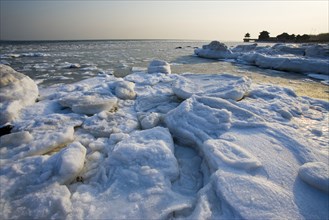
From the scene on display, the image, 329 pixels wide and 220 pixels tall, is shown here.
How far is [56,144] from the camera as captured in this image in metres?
3.01

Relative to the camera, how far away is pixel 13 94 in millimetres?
4320

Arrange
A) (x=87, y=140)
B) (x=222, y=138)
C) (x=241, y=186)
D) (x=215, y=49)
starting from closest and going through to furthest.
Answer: (x=241, y=186) < (x=222, y=138) < (x=87, y=140) < (x=215, y=49)

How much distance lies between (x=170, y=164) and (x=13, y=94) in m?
3.73

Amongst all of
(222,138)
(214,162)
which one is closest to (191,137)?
(222,138)

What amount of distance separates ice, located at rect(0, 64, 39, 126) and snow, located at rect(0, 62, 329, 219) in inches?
7.8

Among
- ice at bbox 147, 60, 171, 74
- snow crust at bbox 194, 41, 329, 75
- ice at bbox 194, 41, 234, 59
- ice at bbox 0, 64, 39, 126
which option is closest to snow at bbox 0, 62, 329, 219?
ice at bbox 0, 64, 39, 126

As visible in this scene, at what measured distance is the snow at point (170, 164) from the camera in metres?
1.96

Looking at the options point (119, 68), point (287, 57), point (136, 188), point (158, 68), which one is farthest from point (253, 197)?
point (287, 57)

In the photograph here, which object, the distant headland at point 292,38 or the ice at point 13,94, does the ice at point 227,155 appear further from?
the distant headland at point 292,38

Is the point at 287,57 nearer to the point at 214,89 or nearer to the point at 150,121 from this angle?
the point at 214,89

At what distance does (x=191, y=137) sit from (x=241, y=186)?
44.3 inches

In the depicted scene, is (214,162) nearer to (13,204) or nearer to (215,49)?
(13,204)

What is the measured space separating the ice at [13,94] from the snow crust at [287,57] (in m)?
12.5

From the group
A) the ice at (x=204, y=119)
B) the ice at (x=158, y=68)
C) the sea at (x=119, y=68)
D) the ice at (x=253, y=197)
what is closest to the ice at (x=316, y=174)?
the ice at (x=253, y=197)
